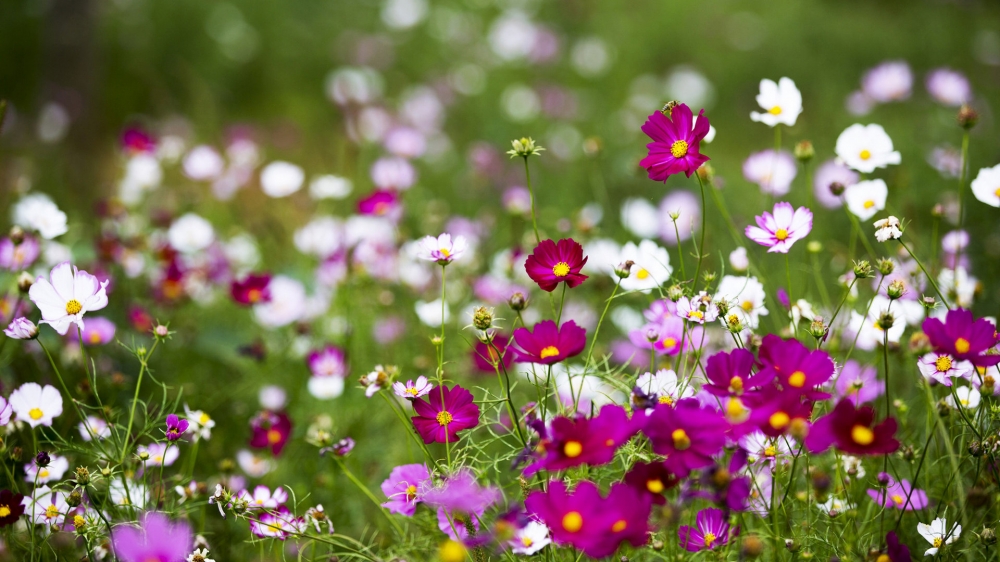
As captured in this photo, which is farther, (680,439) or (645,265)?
(645,265)

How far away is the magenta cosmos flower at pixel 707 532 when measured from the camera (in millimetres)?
816

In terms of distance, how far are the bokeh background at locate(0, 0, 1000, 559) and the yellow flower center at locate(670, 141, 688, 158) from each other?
0.56 meters

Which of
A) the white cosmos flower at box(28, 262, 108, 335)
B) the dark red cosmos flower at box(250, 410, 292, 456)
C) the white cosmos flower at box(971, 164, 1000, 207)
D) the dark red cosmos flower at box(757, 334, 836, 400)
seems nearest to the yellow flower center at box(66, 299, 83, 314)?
the white cosmos flower at box(28, 262, 108, 335)

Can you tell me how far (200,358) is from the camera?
1693mm

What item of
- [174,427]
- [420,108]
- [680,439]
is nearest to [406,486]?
[174,427]

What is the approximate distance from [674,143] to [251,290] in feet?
3.08

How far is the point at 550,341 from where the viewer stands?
0.80 m

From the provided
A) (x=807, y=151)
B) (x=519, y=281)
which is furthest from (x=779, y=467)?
(x=519, y=281)

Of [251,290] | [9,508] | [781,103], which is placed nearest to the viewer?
[9,508]

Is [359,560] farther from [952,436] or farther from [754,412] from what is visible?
[952,436]

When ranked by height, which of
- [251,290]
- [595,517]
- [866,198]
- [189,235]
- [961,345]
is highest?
[189,235]

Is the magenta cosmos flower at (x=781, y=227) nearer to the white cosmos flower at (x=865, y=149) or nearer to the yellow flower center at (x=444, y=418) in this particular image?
the white cosmos flower at (x=865, y=149)

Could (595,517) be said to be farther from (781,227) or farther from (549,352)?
(781,227)

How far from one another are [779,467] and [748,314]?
0.23 metres
